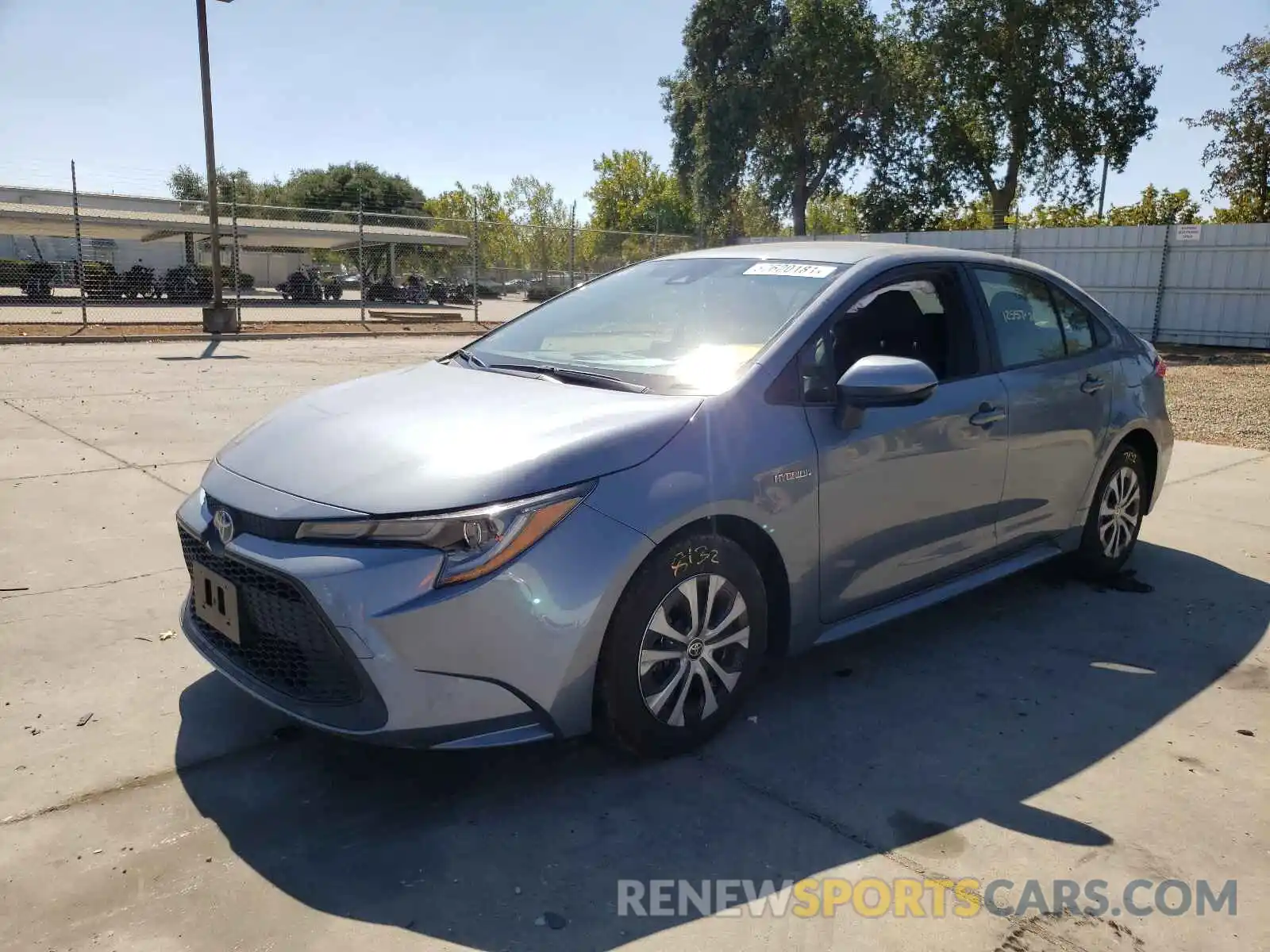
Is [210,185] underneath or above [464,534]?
above

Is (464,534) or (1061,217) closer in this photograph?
(464,534)

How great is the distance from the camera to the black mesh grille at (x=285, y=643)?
7.83 ft

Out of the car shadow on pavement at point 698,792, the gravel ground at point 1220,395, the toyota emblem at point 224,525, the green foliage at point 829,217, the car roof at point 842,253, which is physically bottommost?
the car shadow on pavement at point 698,792

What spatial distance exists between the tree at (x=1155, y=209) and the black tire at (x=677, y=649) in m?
30.3

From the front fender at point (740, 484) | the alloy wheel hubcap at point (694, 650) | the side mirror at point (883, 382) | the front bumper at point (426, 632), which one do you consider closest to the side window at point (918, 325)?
the side mirror at point (883, 382)

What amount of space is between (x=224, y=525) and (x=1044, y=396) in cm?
322

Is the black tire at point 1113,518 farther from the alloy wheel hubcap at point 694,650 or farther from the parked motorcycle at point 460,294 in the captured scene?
the parked motorcycle at point 460,294

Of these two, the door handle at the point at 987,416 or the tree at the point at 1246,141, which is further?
the tree at the point at 1246,141

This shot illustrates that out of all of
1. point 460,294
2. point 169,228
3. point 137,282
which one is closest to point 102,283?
point 137,282

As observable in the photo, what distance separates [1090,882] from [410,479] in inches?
79.2

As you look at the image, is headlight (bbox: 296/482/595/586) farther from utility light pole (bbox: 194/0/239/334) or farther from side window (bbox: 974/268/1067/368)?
utility light pole (bbox: 194/0/239/334)

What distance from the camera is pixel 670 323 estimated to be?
349cm

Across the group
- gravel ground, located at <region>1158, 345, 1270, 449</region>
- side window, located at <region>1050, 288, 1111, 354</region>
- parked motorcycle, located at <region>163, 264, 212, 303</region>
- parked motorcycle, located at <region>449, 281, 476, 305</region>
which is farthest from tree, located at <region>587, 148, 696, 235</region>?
side window, located at <region>1050, 288, 1111, 354</region>

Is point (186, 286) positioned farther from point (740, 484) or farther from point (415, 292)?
point (740, 484)
